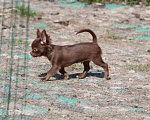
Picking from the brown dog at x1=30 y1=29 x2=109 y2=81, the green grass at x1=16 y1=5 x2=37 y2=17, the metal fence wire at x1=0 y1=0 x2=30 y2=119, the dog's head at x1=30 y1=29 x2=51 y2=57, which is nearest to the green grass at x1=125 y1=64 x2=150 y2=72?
the brown dog at x1=30 y1=29 x2=109 y2=81

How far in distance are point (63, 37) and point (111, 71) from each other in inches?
125

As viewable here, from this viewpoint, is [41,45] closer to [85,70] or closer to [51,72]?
[51,72]

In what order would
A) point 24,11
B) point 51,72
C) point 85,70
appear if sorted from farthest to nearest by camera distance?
point 24,11 < point 85,70 < point 51,72

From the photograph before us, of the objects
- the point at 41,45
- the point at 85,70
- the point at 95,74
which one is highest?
the point at 41,45

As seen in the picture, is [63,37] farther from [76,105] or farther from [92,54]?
[76,105]

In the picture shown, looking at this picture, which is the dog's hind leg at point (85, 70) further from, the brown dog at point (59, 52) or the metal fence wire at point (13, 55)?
the metal fence wire at point (13, 55)

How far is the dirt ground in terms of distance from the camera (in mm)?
6957

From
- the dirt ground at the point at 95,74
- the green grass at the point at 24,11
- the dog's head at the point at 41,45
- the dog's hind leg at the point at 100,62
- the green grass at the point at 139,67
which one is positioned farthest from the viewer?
the green grass at the point at 24,11

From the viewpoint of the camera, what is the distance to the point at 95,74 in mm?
9328

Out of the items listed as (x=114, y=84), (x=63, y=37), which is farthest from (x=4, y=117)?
(x=63, y=37)

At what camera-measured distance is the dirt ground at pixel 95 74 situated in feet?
22.8

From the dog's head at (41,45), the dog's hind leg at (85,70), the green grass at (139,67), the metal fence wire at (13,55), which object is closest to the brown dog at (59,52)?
the dog's head at (41,45)

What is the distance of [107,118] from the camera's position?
6.66m

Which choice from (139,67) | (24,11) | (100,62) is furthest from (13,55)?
(24,11)
